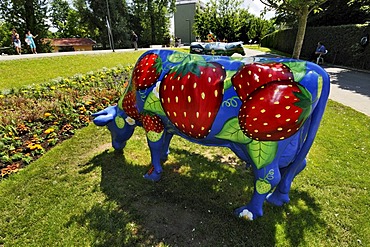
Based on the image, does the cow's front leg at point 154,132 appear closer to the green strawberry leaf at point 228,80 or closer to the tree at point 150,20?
the green strawberry leaf at point 228,80

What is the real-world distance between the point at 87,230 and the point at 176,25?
2680 inches

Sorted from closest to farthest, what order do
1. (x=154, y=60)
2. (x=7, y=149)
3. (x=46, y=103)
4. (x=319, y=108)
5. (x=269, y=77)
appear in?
1. (x=269, y=77)
2. (x=319, y=108)
3. (x=154, y=60)
4. (x=7, y=149)
5. (x=46, y=103)

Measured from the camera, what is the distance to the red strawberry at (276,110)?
2.37 m

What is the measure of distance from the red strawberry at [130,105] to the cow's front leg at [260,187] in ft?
6.04

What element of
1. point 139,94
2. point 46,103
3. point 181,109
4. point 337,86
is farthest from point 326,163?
point 337,86

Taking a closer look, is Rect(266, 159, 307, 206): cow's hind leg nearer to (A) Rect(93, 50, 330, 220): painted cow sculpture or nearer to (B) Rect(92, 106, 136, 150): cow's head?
(A) Rect(93, 50, 330, 220): painted cow sculpture

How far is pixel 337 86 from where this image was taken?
11469mm

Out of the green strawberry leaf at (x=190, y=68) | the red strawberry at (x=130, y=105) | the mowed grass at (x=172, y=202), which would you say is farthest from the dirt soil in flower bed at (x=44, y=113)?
the green strawberry leaf at (x=190, y=68)

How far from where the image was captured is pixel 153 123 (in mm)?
3396

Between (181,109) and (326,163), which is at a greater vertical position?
(181,109)

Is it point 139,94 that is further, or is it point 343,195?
point 343,195

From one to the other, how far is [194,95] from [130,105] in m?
1.25

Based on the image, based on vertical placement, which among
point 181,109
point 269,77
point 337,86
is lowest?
point 337,86

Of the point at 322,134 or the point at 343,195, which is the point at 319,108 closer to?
the point at 343,195
